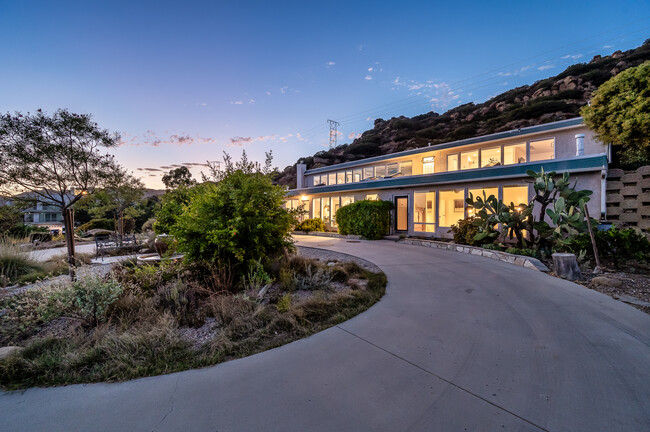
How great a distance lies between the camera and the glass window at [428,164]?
1463cm

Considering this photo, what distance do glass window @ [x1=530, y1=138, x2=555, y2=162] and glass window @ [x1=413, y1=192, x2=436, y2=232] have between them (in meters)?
4.98

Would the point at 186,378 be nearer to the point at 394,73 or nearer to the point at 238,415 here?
the point at 238,415

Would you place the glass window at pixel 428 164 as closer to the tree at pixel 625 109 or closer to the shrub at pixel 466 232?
the shrub at pixel 466 232

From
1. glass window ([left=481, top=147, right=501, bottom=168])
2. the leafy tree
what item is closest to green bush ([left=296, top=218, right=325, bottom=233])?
glass window ([left=481, top=147, right=501, bottom=168])

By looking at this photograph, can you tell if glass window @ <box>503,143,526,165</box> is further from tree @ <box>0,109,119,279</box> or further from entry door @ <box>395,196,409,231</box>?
tree @ <box>0,109,119,279</box>

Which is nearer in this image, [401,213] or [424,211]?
[424,211]

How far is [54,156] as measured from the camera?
206 inches

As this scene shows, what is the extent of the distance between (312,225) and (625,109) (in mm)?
13610

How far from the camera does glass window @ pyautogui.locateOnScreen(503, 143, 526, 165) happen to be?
41.2 ft

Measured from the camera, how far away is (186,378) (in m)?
2.37

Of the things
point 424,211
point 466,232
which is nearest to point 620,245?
point 466,232

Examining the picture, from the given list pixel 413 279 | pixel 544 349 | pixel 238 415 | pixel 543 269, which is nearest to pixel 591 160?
pixel 543 269

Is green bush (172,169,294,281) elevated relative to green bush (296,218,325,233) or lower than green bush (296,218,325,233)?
elevated

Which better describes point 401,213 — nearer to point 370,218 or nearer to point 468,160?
point 370,218
